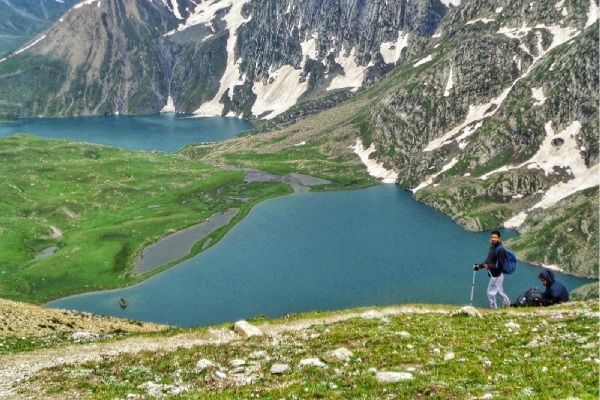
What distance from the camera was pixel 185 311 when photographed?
112 metres

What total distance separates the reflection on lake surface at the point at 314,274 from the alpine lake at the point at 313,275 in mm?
242

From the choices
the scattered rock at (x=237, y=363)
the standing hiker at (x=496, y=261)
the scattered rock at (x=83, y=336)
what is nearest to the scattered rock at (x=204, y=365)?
the scattered rock at (x=237, y=363)

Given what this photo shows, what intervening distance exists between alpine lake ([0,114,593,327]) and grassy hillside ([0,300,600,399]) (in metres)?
68.2

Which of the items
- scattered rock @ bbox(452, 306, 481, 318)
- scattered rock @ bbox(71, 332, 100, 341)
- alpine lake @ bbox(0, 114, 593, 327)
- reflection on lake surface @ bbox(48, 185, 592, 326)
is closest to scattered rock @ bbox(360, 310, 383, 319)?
scattered rock @ bbox(452, 306, 481, 318)

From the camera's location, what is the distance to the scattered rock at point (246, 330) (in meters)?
38.2

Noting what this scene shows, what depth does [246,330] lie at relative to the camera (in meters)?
38.7

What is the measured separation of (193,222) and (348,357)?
154628mm

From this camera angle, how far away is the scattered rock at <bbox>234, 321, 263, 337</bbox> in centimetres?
3825

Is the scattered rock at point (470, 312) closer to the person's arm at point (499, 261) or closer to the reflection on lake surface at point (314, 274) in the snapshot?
the person's arm at point (499, 261)

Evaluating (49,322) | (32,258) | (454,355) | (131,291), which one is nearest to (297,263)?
(131,291)

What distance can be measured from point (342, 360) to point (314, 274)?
334 ft

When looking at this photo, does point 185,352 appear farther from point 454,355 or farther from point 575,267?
point 575,267

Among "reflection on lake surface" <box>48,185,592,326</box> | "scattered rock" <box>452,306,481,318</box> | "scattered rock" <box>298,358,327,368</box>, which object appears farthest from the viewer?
"reflection on lake surface" <box>48,185,592,326</box>

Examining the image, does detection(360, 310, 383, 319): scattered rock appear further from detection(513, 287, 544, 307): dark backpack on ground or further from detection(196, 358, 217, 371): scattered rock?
detection(196, 358, 217, 371): scattered rock
